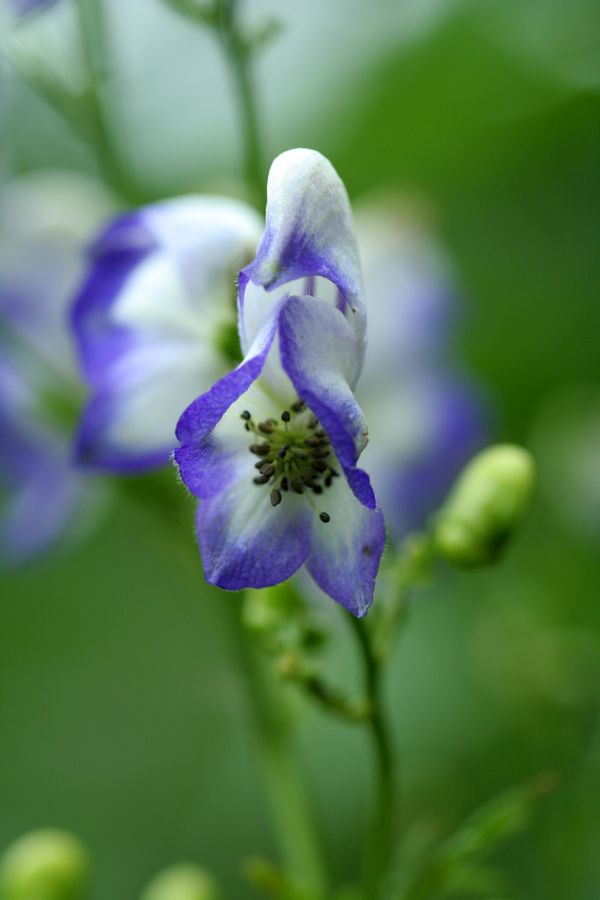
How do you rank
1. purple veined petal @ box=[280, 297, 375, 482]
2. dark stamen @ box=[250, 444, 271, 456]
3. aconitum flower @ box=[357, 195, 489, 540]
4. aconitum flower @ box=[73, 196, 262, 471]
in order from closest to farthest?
purple veined petal @ box=[280, 297, 375, 482]
dark stamen @ box=[250, 444, 271, 456]
aconitum flower @ box=[73, 196, 262, 471]
aconitum flower @ box=[357, 195, 489, 540]

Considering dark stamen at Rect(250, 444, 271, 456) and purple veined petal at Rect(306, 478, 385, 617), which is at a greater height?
dark stamen at Rect(250, 444, 271, 456)

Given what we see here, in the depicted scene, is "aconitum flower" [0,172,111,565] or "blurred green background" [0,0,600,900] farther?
"blurred green background" [0,0,600,900]

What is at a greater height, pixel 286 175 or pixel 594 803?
pixel 286 175

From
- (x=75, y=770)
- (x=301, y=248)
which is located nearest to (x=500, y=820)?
(x=301, y=248)

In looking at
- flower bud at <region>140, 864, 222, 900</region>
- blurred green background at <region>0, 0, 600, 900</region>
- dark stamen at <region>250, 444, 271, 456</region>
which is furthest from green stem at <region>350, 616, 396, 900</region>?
blurred green background at <region>0, 0, 600, 900</region>

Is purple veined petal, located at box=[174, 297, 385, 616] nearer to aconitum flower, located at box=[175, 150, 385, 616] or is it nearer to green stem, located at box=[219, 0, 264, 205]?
aconitum flower, located at box=[175, 150, 385, 616]

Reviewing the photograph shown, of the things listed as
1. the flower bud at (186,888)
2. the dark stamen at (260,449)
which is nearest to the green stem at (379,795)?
the dark stamen at (260,449)

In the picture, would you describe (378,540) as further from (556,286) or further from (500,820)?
(556,286)
